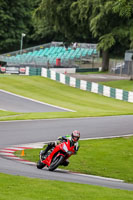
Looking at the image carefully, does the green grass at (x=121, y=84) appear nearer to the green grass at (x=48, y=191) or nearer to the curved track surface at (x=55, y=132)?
the curved track surface at (x=55, y=132)

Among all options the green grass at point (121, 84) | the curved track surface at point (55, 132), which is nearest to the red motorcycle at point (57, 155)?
the curved track surface at point (55, 132)

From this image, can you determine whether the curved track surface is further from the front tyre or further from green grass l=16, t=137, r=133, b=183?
green grass l=16, t=137, r=133, b=183

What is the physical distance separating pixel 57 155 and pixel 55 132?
653 cm

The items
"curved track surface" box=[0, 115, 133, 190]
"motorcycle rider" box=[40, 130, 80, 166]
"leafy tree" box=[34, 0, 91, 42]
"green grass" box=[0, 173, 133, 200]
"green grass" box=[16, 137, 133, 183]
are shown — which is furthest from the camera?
"leafy tree" box=[34, 0, 91, 42]

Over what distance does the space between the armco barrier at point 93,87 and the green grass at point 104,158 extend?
18.6 meters

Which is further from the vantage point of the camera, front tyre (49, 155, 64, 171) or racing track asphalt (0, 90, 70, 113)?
racing track asphalt (0, 90, 70, 113)

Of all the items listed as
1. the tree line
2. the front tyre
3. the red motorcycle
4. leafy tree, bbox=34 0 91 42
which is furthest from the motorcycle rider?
leafy tree, bbox=34 0 91 42

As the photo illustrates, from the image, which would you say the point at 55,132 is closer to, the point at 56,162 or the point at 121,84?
the point at 56,162

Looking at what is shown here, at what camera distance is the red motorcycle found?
13.6 m

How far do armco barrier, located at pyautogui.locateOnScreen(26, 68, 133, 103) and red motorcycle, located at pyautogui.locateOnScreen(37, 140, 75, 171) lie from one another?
78.5 feet

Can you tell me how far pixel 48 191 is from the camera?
988 cm

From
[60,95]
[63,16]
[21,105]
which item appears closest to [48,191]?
[21,105]

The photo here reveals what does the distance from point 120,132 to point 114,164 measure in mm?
5979

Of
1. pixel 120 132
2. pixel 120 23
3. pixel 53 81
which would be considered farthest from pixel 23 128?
pixel 120 23
